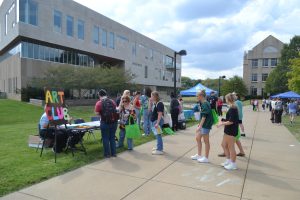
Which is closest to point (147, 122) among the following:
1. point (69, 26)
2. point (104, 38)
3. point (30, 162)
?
point (30, 162)

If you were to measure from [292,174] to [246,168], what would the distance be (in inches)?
38.4

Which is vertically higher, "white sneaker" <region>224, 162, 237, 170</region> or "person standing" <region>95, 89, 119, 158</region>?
"person standing" <region>95, 89, 119, 158</region>

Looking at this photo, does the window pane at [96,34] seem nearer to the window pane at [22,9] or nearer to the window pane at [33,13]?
the window pane at [33,13]

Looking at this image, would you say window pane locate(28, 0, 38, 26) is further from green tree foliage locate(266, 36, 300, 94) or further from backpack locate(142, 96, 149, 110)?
green tree foliage locate(266, 36, 300, 94)

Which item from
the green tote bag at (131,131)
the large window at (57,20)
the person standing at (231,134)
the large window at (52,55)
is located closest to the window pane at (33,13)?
the large window at (52,55)

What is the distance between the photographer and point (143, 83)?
64.2m

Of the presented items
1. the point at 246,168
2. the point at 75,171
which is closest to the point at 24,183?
the point at 75,171

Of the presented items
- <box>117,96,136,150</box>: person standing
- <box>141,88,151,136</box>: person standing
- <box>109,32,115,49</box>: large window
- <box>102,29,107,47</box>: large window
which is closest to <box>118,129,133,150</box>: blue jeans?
<box>117,96,136,150</box>: person standing

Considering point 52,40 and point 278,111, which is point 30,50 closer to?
point 52,40

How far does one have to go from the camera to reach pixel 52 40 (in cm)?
3766

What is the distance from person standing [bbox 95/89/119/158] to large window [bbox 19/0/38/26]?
31.9 meters

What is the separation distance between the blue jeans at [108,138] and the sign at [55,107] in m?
1.03

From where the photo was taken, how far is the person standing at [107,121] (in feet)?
24.0

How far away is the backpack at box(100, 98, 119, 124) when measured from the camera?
24.0ft
